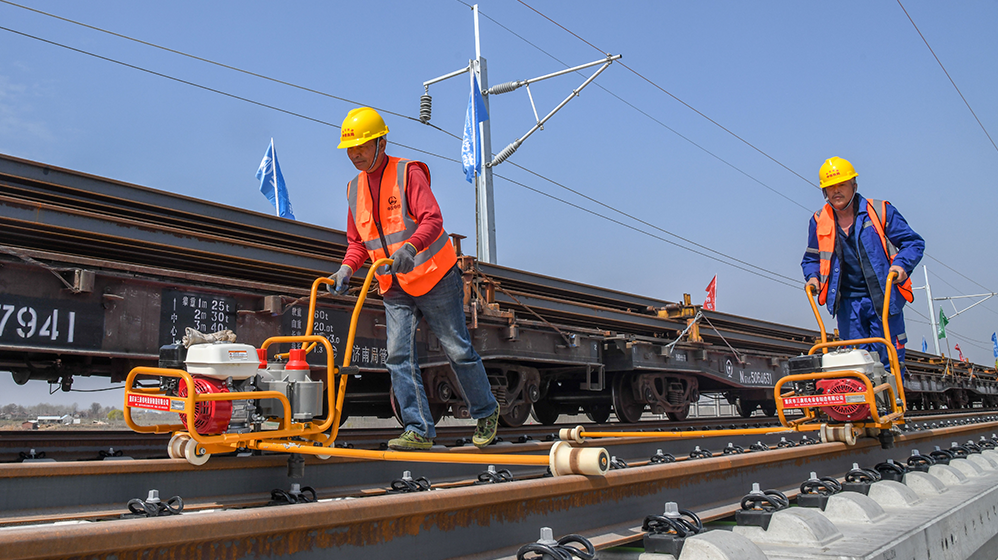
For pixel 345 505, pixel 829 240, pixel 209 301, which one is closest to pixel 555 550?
pixel 345 505

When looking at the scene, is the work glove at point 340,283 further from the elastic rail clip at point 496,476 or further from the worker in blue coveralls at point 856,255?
the worker in blue coveralls at point 856,255

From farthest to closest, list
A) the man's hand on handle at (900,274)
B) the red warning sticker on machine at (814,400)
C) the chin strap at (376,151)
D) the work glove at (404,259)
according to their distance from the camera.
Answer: the man's hand on handle at (900,274) → the red warning sticker on machine at (814,400) → the chin strap at (376,151) → the work glove at (404,259)

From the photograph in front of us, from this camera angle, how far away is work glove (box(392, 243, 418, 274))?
349cm

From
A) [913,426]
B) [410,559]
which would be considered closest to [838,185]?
[913,426]

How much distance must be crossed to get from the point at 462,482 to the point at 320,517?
1.83m

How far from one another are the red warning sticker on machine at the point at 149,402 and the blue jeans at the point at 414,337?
4.44 feet

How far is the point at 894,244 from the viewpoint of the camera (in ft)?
17.1

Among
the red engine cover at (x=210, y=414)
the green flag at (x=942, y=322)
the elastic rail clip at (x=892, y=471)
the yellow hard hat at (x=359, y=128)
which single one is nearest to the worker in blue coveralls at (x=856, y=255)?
the elastic rail clip at (x=892, y=471)

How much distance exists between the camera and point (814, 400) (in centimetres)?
455

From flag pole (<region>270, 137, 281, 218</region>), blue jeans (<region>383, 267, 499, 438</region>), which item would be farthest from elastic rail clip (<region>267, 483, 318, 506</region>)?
flag pole (<region>270, 137, 281, 218</region>)

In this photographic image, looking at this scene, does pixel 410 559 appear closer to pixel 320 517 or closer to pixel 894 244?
pixel 320 517

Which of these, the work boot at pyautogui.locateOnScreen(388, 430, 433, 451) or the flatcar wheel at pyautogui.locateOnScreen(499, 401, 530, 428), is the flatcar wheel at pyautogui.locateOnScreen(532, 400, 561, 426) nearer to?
the flatcar wheel at pyautogui.locateOnScreen(499, 401, 530, 428)

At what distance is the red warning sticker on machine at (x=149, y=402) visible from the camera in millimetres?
2830

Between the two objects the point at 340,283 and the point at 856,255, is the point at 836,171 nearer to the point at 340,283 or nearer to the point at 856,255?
the point at 856,255
